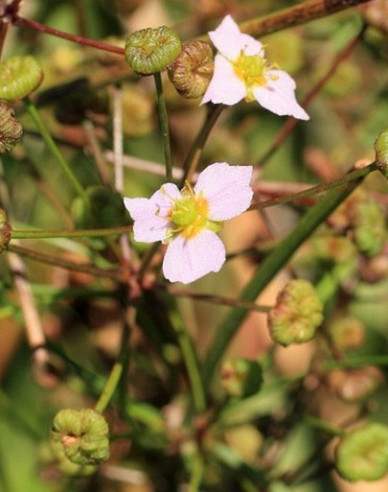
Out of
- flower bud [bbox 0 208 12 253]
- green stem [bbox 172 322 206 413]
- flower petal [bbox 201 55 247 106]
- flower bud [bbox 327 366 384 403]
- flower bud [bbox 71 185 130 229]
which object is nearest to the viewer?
flower bud [bbox 0 208 12 253]

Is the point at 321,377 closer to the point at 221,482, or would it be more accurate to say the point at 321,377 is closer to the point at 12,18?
the point at 221,482

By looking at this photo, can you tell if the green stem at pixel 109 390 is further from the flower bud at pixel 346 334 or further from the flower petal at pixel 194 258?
the flower bud at pixel 346 334

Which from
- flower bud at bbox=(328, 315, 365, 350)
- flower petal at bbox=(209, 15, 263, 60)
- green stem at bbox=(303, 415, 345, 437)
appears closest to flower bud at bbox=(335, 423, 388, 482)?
green stem at bbox=(303, 415, 345, 437)

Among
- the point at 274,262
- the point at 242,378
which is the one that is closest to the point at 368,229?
the point at 274,262

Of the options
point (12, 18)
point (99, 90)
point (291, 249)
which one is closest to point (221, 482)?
point (291, 249)

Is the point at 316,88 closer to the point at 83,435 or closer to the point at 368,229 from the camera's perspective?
the point at 368,229

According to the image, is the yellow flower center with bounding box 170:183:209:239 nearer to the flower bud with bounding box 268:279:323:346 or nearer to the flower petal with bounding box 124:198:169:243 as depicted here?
the flower petal with bounding box 124:198:169:243
